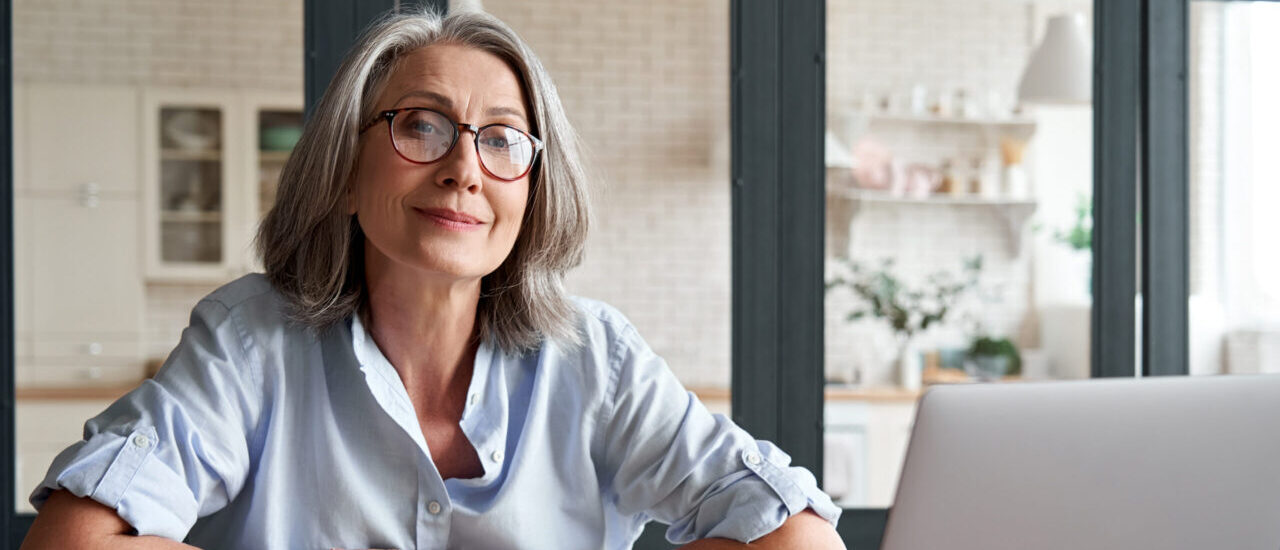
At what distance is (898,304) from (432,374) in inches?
152

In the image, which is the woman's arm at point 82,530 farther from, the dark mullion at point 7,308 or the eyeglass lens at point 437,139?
the dark mullion at point 7,308

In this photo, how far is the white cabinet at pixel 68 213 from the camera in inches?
194

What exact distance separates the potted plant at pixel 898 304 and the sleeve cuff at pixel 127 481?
3927 millimetres

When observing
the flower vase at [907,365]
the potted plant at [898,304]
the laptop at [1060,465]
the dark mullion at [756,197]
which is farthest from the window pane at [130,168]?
the laptop at [1060,465]

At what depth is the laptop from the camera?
0.92m

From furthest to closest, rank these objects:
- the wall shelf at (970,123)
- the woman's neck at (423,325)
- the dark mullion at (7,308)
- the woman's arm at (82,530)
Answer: the wall shelf at (970,123) < the dark mullion at (7,308) < the woman's neck at (423,325) < the woman's arm at (82,530)

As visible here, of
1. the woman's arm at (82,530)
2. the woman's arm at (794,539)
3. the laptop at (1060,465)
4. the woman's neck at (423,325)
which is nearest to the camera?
the laptop at (1060,465)

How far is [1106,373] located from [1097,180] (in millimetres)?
392

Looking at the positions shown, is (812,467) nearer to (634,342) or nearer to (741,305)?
(741,305)

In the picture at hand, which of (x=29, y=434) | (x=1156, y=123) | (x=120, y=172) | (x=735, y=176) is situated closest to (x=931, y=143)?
(x=1156, y=123)

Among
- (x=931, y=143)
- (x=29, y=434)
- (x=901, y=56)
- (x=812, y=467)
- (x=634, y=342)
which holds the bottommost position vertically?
(x=29, y=434)

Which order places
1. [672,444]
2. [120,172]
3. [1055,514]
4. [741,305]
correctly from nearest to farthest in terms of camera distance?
[1055,514] < [672,444] < [741,305] < [120,172]

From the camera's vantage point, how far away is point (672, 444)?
135cm

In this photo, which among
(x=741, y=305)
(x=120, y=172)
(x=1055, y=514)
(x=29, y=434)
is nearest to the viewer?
(x=1055, y=514)
